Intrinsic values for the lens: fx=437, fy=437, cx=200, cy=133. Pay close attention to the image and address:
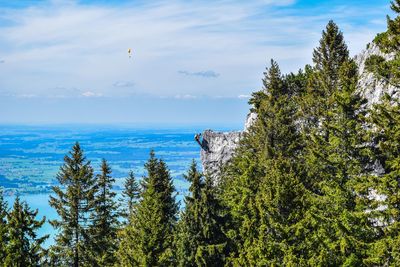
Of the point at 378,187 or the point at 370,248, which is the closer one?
the point at 378,187

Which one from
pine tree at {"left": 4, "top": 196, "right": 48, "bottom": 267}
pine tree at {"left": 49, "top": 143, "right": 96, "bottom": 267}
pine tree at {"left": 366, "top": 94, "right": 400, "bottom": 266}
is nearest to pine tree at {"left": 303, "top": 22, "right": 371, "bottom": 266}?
pine tree at {"left": 366, "top": 94, "right": 400, "bottom": 266}

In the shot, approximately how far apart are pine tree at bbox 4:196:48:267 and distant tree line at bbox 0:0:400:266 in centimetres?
7

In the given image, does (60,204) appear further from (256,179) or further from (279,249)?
(279,249)

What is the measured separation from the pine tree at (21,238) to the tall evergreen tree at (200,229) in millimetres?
11083

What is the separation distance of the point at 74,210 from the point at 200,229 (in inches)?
586

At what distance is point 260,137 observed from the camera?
37125 mm

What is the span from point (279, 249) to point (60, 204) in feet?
68.9

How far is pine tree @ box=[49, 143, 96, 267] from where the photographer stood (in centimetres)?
3609

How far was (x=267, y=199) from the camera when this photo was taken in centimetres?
2341

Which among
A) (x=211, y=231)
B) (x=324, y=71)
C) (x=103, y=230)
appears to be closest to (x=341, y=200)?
(x=211, y=231)

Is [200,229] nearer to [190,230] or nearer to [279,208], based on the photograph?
[190,230]

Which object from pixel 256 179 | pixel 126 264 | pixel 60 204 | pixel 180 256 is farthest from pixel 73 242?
pixel 256 179

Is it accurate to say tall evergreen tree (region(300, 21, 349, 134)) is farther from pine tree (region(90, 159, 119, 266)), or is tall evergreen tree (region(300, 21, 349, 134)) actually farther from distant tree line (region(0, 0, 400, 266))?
pine tree (region(90, 159, 119, 266))

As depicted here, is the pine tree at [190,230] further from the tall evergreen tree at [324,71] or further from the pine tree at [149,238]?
the tall evergreen tree at [324,71]
